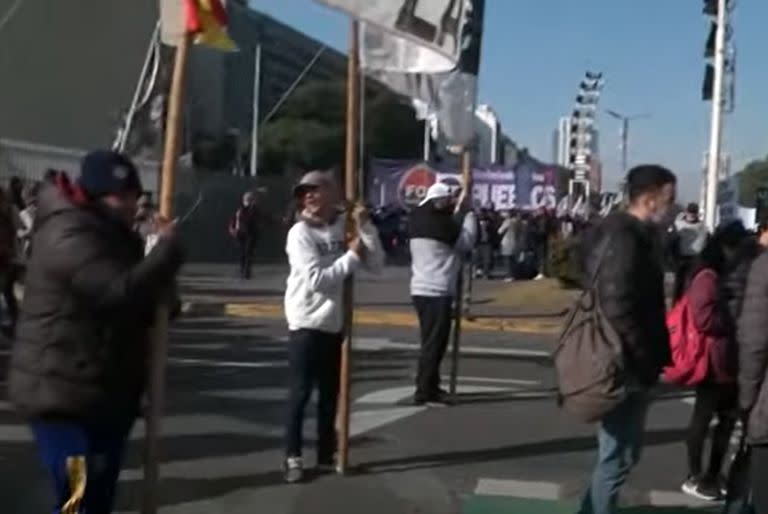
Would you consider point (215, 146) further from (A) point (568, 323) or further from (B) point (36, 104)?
(A) point (568, 323)

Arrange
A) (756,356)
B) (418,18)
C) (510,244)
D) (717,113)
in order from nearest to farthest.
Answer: (756,356) → (418,18) → (717,113) → (510,244)

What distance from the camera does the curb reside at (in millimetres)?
20734

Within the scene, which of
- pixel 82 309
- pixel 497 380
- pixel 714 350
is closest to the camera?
pixel 82 309

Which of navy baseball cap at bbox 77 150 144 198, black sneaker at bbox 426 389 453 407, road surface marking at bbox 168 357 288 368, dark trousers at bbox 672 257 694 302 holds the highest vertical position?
navy baseball cap at bbox 77 150 144 198

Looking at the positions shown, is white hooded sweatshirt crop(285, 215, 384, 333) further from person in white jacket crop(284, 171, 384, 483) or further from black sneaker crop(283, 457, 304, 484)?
black sneaker crop(283, 457, 304, 484)

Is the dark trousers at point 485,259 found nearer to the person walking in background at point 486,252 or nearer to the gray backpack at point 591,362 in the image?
the person walking in background at point 486,252

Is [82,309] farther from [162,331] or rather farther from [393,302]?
[393,302]

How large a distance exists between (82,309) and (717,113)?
91.2ft

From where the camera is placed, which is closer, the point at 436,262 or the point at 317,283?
the point at 317,283

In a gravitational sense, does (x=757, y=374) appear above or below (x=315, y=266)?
below

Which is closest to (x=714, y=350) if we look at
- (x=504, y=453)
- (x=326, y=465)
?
(x=504, y=453)

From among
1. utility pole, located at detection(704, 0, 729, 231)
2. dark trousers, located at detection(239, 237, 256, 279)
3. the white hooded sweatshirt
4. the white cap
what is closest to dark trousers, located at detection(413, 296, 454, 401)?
the white cap

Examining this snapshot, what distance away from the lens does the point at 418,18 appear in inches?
336

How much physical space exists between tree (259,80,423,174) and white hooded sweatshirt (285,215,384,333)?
6459 centimetres
